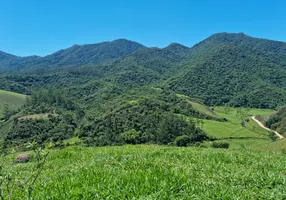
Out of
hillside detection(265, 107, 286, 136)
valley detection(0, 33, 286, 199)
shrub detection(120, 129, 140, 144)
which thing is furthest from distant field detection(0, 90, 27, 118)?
hillside detection(265, 107, 286, 136)

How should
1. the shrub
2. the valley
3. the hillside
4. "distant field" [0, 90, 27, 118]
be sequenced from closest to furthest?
1. the valley
2. the shrub
3. the hillside
4. "distant field" [0, 90, 27, 118]

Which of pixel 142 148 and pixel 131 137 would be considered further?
pixel 131 137

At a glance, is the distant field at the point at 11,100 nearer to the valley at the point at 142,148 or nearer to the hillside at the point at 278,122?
the valley at the point at 142,148

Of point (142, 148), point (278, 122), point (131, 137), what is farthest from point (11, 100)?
point (142, 148)

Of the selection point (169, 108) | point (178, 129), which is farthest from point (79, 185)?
point (169, 108)

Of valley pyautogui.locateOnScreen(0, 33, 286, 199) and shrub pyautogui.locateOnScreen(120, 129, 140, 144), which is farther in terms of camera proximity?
shrub pyautogui.locateOnScreen(120, 129, 140, 144)

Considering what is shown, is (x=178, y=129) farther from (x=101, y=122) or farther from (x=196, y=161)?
(x=196, y=161)

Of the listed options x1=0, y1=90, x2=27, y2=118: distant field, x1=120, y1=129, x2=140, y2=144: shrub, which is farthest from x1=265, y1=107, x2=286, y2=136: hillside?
x1=0, y1=90, x2=27, y2=118: distant field

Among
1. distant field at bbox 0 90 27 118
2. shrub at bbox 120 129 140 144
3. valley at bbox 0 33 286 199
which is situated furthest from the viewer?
distant field at bbox 0 90 27 118

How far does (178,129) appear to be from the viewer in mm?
91688

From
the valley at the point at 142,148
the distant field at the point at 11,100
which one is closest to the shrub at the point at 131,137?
the valley at the point at 142,148

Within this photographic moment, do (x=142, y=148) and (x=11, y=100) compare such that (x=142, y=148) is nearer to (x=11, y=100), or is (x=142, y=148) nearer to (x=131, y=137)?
(x=131, y=137)

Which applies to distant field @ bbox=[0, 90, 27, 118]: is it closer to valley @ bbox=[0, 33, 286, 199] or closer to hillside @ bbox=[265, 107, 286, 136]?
valley @ bbox=[0, 33, 286, 199]

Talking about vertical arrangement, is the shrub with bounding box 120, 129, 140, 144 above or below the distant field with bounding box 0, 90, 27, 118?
below
